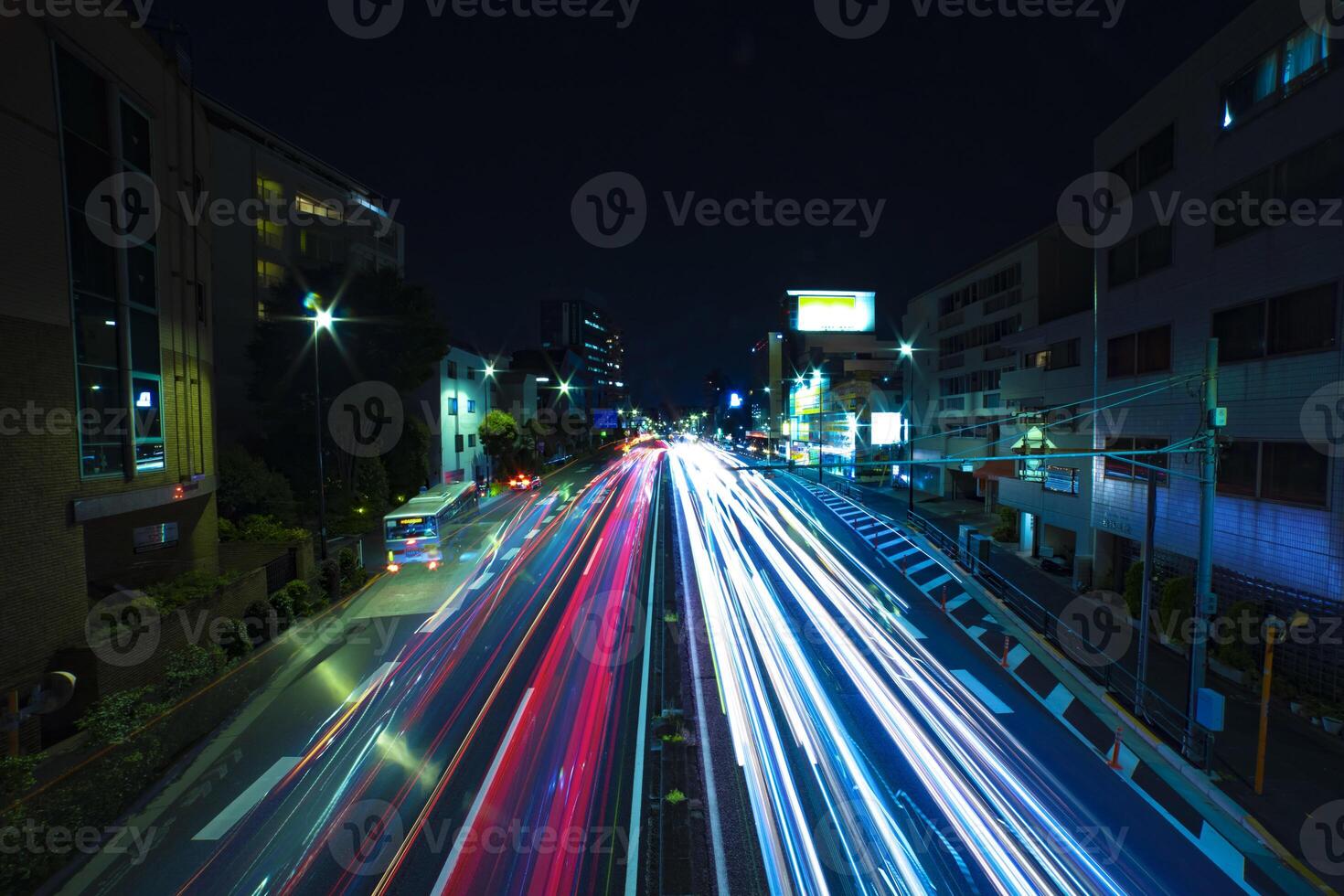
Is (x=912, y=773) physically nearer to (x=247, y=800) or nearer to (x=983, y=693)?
(x=983, y=693)

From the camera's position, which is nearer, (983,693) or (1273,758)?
(1273,758)

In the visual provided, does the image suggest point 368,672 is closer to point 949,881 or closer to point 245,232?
point 949,881

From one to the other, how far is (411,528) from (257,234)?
2386 centimetres

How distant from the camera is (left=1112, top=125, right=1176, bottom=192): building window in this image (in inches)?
672

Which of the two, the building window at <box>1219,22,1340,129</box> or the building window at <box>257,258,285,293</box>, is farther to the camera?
the building window at <box>257,258,285,293</box>

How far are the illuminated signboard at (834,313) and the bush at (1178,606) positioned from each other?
228 feet

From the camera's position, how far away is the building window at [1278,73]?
1252 cm

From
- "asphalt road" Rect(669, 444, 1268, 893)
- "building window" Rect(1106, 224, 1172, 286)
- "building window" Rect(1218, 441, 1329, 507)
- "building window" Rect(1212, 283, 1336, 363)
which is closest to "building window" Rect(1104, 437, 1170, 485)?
"building window" Rect(1218, 441, 1329, 507)

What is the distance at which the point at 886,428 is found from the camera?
49969 mm

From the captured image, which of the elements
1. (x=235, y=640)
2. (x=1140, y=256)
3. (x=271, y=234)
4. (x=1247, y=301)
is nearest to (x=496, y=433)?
(x=271, y=234)

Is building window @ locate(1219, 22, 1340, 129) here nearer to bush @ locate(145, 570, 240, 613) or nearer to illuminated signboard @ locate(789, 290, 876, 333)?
bush @ locate(145, 570, 240, 613)

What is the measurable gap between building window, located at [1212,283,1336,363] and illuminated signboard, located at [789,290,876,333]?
68.6m

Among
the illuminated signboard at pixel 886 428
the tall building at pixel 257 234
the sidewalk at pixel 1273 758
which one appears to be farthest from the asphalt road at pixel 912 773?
the illuminated signboard at pixel 886 428

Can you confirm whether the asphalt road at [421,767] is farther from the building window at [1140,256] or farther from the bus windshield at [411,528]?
the building window at [1140,256]
